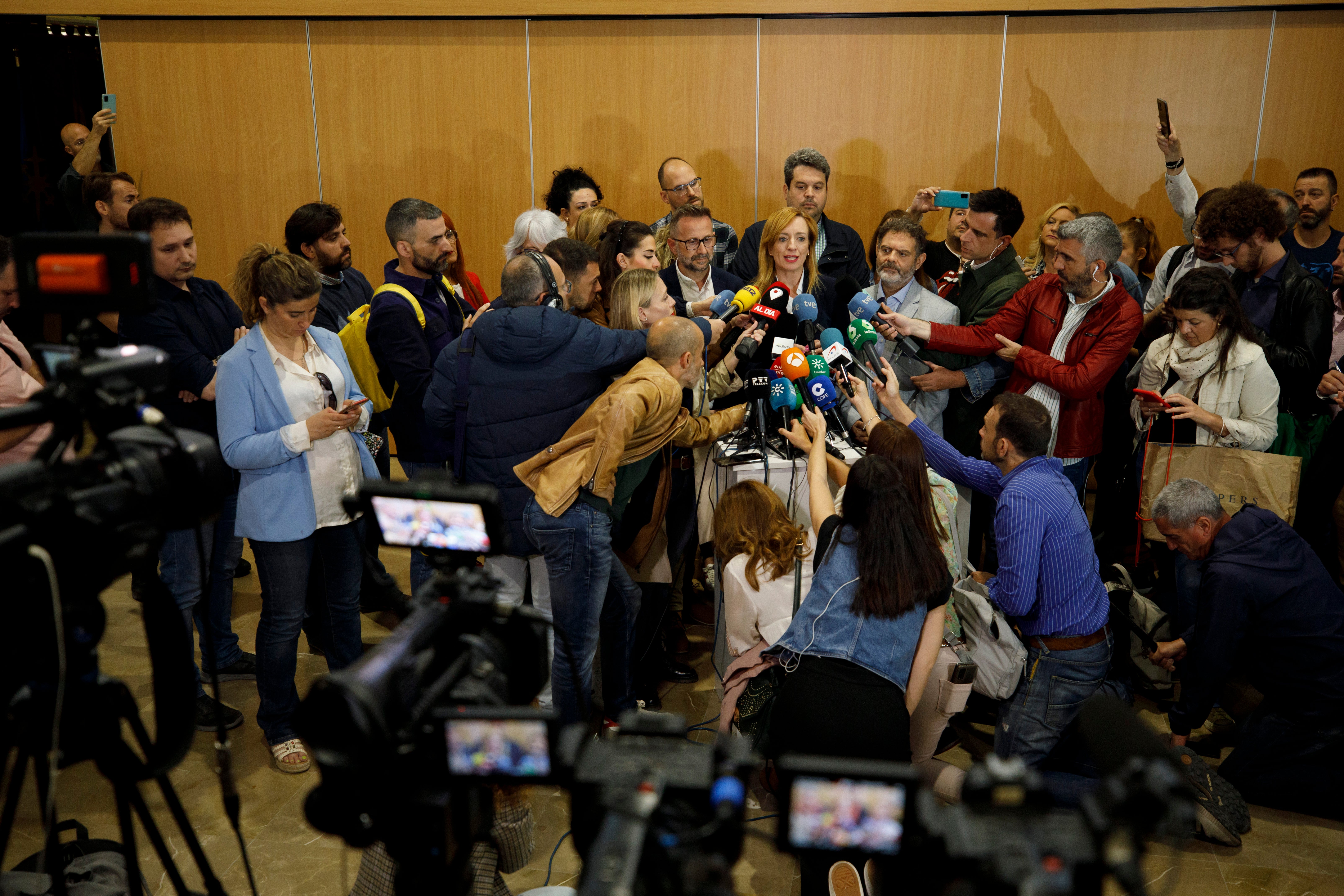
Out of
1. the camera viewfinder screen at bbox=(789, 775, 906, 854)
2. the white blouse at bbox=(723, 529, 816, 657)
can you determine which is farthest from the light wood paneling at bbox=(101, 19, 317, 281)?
the camera viewfinder screen at bbox=(789, 775, 906, 854)

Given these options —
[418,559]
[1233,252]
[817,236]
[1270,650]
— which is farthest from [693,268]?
[1270,650]

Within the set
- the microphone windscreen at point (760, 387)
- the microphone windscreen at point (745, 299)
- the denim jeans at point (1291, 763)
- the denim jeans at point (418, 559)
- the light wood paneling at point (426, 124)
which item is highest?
the light wood paneling at point (426, 124)

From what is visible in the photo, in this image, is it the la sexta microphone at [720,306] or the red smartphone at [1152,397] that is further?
the la sexta microphone at [720,306]

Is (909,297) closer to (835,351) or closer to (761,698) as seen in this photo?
(835,351)

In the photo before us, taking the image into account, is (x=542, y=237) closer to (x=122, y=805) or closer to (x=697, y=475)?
(x=697, y=475)

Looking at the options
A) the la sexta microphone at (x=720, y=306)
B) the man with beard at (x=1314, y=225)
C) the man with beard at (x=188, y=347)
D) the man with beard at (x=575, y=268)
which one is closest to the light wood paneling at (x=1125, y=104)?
the man with beard at (x=1314, y=225)

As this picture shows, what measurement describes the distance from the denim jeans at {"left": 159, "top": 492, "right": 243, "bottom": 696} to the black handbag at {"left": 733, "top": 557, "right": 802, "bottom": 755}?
1.63 m

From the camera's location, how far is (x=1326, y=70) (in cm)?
509

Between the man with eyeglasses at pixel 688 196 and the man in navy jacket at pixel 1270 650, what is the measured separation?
2.36 m

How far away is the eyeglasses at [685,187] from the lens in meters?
4.64

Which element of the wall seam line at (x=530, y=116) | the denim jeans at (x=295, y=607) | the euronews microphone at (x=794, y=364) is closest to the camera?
the denim jeans at (x=295, y=607)

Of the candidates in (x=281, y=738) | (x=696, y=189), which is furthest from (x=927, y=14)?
(x=281, y=738)

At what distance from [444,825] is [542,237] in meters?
3.10

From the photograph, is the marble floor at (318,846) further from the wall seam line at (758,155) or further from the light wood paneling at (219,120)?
the light wood paneling at (219,120)
